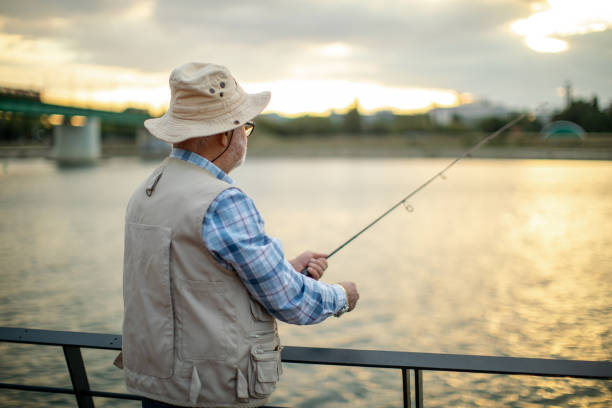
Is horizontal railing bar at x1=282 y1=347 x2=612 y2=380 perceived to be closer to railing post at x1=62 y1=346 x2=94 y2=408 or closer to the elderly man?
the elderly man

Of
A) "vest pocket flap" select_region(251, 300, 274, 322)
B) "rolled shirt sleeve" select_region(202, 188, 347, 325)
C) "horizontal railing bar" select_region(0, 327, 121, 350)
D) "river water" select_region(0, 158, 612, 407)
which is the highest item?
"rolled shirt sleeve" select_region(202, 188, 347, 325)

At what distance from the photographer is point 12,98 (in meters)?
33.7

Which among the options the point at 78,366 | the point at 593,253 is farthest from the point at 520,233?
the point at 78,366

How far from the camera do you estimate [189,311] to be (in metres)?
1.28

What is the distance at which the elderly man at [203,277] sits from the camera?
1244mm

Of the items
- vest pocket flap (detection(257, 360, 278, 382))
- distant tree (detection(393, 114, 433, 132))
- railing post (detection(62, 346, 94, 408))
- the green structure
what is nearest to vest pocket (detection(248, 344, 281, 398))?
vest pocket flap (detection(257, 360, 278, 382))

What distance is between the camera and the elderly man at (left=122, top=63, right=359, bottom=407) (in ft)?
4.08

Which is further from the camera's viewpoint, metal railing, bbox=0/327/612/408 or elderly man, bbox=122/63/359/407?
metal railing, bbox=0/327/612/408

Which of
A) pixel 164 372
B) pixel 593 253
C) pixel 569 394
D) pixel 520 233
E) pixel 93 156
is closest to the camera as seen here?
pixel 164 372

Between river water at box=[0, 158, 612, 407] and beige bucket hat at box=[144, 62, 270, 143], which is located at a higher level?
beige bucket hat at box=[144, 62, 270, 143]

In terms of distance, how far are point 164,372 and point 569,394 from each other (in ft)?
14.2

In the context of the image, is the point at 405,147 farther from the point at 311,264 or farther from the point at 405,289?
the point at 311,264

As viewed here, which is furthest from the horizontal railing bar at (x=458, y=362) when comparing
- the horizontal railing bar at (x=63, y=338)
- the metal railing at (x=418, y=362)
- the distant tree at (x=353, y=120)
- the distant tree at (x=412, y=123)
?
the distant tree at (x=353, y=120)

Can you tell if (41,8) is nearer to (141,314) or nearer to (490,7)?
(490,7)
